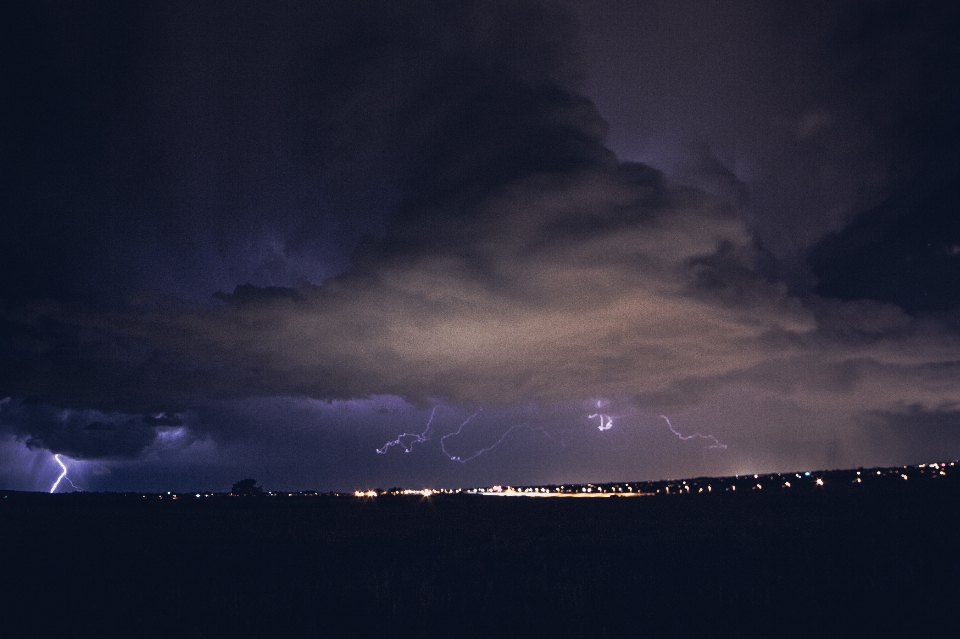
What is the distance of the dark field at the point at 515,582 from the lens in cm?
1503

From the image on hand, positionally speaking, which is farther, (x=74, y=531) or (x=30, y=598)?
(x=74, y=531)

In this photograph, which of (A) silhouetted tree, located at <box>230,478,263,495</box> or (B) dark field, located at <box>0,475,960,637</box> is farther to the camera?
(A) silhouetted tree, located at <box>230,478,263,495</box>

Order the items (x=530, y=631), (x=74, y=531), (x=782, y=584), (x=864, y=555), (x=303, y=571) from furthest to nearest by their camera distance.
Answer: (x=74, y=531) < (x=303, y=571) < (x=864, y=555) < (x=782, y=584) < (x=530, y=631)

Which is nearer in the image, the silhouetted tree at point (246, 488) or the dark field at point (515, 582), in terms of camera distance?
the dark field at point (515, 582)

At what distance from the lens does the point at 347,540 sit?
36875 mm

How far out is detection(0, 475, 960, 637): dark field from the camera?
49.3ft

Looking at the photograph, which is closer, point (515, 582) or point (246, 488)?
point (515, 582)

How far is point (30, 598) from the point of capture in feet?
65.9

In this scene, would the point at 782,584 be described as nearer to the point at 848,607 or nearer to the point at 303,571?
the point at 848,607

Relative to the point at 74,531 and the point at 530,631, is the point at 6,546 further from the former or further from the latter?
the point at 530,631

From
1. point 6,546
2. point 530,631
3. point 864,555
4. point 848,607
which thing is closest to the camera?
point 530,631

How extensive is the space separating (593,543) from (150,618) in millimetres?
22081

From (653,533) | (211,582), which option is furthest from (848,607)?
(211,582)

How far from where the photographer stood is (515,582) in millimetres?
20188
